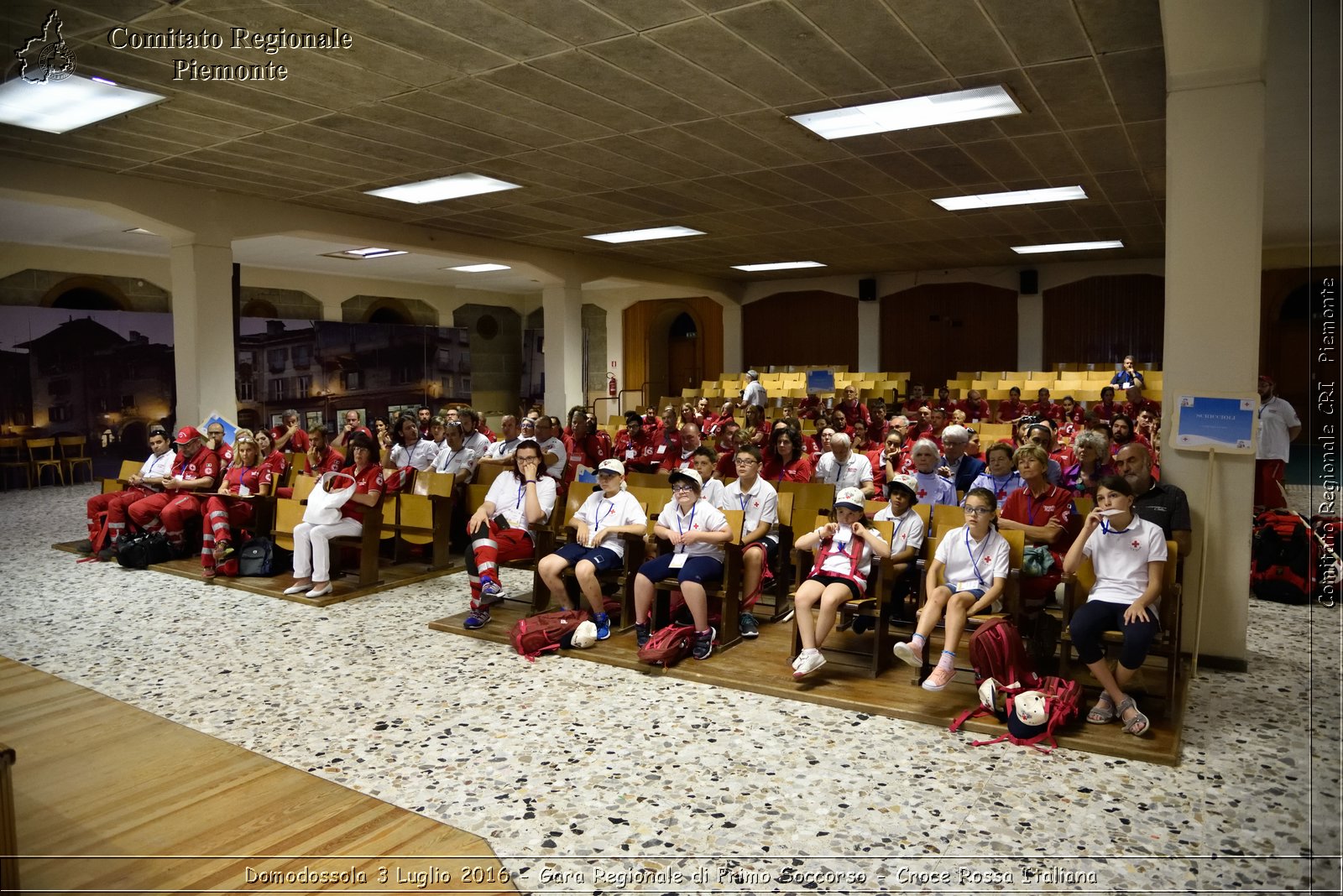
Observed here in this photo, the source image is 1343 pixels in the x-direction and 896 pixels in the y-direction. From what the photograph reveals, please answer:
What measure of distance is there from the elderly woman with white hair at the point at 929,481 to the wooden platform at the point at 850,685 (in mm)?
1075

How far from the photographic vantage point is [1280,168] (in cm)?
774

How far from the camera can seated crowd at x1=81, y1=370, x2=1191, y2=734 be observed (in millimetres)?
4160

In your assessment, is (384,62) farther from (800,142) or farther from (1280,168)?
(1280,168)

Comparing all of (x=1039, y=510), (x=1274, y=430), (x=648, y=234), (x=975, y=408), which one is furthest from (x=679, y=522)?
(x=975, y=408)

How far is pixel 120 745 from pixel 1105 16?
5.99 m

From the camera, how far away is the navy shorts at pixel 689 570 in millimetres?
4941

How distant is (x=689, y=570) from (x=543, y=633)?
91cm

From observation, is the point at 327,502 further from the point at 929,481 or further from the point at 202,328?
the point at 929,481

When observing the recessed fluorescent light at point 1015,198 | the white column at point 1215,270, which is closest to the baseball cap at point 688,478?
the white column at point 1215,270

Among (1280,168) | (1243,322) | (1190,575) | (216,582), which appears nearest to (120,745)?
(216,582)

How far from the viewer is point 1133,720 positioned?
12.3 ft

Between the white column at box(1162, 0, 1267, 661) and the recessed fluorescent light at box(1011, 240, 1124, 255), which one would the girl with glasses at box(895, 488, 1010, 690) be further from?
the recessed fluorescent light at box(1011, 240, 1124, 255)

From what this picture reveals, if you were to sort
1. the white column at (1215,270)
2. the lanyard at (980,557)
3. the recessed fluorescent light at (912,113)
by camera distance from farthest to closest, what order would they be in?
the recessed fluorescent light at (912,113) < the white column at (1215,270) < the lanyard at (980,557)

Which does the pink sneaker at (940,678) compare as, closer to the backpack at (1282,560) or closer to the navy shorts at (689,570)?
the navy shorts at (689,570)
